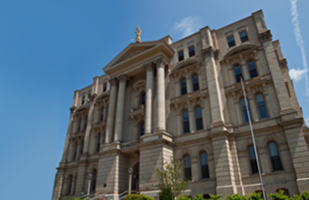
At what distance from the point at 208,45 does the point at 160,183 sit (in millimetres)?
18708

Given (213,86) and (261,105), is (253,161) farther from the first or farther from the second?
(213,86)

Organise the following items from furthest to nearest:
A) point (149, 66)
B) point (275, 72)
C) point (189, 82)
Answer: point (149, 66), point (189, 82), point (275, 72)

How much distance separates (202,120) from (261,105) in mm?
6821

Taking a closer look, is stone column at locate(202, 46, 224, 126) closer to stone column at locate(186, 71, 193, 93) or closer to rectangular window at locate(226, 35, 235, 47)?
rectangular window at locate(226, 35, 235, 47)

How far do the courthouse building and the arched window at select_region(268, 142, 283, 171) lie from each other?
86mm

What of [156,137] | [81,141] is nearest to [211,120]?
[156,137]

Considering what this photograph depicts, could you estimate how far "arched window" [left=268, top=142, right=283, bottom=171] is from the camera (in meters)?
22.4

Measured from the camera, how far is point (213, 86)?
28578 millimetres

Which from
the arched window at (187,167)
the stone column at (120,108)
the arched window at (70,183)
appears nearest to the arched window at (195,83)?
the arched window at (187,167)

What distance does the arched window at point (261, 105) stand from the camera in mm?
25205

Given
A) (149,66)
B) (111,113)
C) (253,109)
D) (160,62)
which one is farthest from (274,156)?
(111,113)

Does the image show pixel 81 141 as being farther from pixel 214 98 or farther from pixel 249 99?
pixel 249 99

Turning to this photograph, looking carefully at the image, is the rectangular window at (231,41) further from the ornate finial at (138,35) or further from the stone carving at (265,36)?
the ornate finial at (138,35)

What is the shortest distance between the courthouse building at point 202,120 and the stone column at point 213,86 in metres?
0.12
